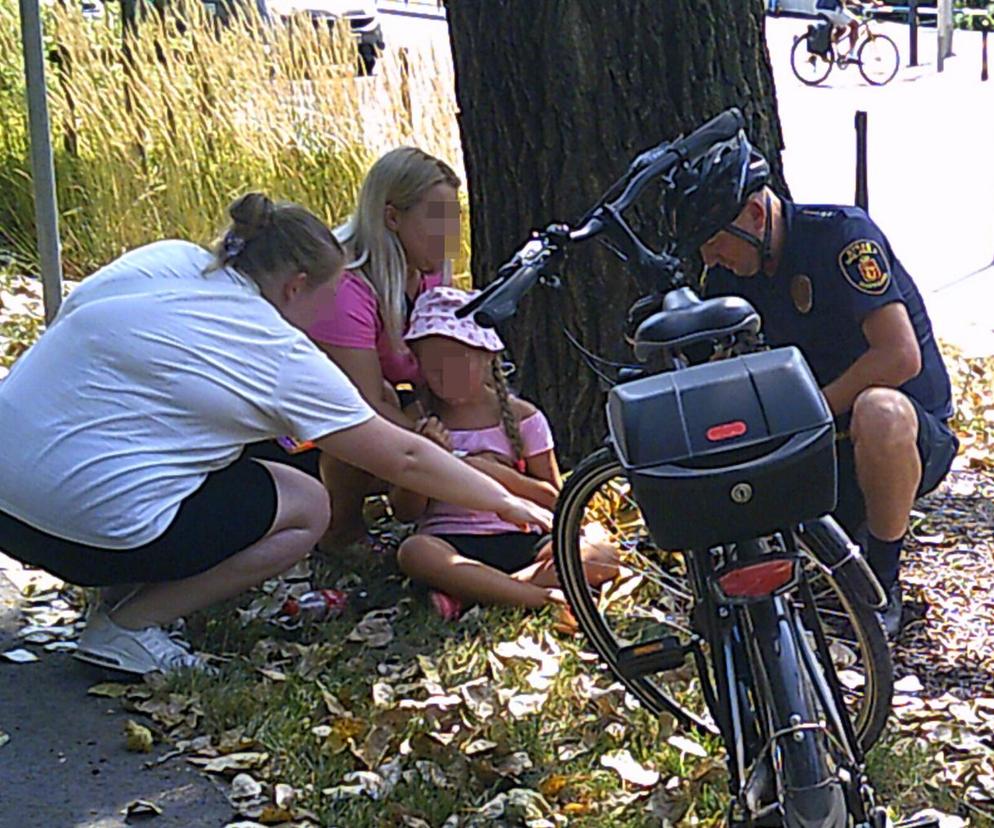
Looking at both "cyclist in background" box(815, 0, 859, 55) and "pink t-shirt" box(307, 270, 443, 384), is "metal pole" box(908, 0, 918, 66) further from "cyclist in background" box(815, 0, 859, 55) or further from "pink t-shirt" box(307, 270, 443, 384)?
"pink t-shirt" box(307, 270, 443, 384)

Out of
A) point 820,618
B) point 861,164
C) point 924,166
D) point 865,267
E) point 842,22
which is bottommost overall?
point 842,22

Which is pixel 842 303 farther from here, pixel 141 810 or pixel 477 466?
pixel 141 810

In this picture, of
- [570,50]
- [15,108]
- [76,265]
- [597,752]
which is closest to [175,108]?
[76,265]

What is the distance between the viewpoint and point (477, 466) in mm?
4422

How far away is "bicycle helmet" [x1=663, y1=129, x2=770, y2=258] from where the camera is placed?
10.1 ft

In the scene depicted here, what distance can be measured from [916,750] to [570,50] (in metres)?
2.40

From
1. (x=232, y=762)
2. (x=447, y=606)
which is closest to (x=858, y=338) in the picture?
(x=447, y=606)

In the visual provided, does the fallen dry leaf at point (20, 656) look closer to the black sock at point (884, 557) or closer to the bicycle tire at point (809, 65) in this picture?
the black sock at point (884, 557)

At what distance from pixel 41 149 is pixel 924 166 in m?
9.94

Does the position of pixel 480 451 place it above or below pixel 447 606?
above

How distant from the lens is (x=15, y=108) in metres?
9.77

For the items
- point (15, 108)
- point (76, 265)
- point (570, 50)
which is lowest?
point (76, 265)

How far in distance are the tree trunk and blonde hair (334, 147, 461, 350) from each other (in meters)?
0.43

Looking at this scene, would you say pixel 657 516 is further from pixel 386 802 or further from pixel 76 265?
pixel 76 265
